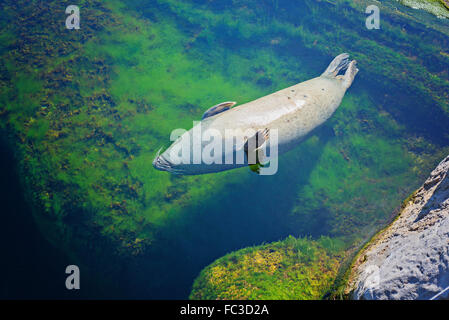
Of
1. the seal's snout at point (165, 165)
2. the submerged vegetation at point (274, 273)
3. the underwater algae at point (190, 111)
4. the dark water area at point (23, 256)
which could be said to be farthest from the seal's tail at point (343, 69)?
the dark water area at point (23, 256)

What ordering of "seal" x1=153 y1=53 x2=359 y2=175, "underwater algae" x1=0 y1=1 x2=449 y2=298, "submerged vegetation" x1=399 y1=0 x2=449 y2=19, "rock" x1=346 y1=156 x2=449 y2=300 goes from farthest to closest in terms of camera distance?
"submerged vegetation" x1=399 y1=0 x2=449 y2=19 → "underwater algae" x1=0 y1=1 x2=449 y2=298 → "seal" x1=153 y1=53 x2=359 y2=175 → "rock" x1=346 y1=156 x2=449 y2=300

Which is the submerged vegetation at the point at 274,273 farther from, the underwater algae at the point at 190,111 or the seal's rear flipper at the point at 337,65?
the seal's rear flipper at the point at 337,65

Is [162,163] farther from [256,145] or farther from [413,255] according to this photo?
[413,255]

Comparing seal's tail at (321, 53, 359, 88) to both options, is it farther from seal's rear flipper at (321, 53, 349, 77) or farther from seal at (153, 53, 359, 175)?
seal at (153, 53, 359, 175)

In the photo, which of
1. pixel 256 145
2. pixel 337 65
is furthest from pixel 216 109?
pixel 337 65

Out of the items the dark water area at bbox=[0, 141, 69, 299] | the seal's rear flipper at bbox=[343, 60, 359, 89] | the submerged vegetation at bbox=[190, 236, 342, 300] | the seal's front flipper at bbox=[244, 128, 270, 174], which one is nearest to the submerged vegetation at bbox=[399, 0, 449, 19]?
the seal's rear flipper at bbox=[343, 60, 359, 89]
